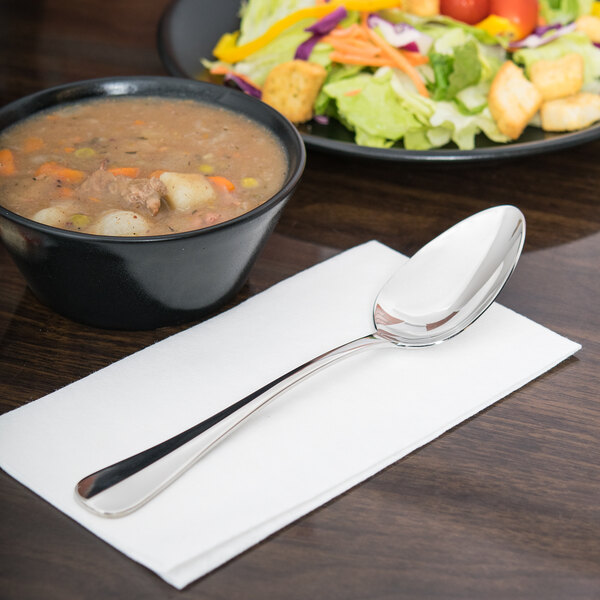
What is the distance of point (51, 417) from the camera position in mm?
1123

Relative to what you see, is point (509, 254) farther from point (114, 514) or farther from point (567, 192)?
point (114, 514)

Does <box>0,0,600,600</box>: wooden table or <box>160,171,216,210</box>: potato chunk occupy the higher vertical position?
<box>160,171,216,210</box>: potato chunk

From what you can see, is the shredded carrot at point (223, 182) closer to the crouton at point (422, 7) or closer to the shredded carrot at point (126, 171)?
the shredded carrot at point (126, 171)

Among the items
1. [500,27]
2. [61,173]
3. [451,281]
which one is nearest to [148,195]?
[61,173]

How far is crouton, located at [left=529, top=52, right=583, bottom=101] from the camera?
1909mm

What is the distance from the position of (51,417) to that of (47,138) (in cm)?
57

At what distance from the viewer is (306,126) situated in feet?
6.19

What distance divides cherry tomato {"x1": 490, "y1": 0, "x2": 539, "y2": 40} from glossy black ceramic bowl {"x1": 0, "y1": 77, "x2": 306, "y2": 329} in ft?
3.33

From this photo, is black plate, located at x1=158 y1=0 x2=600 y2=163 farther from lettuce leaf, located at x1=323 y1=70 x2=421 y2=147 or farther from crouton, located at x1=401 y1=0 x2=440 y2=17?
crouton, located at x1=401 y1=0 x2=440 y2=17

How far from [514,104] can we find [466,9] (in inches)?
20.9

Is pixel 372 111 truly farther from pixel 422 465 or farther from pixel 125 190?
pixel 422 465

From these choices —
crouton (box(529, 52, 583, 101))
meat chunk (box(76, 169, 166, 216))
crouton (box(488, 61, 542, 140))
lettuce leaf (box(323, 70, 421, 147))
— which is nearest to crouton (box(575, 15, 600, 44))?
crouton (box(529, 52, 583, 101))

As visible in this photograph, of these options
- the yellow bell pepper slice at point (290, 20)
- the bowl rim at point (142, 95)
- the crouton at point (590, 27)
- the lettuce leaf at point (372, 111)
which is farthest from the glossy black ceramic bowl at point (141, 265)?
the crouton at point (590, 27)

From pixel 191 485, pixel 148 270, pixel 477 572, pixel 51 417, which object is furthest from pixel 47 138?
pixel 477 572
